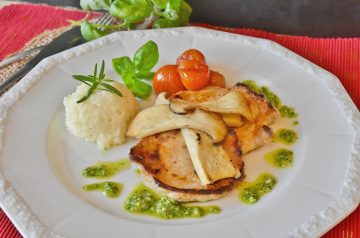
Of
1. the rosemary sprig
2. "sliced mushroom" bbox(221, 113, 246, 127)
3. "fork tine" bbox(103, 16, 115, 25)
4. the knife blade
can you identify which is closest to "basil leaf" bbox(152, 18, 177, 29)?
"fork tine" bbox(103, 16, 115, 25)

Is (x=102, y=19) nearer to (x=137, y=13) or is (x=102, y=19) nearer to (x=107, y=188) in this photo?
(x=137, y=13)

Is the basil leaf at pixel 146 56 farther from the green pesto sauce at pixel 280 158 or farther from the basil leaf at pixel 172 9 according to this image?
the green pesto sauce at pixel 280 158

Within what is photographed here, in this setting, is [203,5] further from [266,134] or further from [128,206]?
[128,206]

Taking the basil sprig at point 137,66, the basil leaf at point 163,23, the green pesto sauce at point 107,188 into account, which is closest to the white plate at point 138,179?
the green pesto sauce at point 107,188

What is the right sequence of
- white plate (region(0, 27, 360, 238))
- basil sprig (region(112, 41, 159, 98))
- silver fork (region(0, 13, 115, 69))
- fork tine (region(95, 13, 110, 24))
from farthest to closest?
fork tine (region(95, 13, 110, 24)) → silver fork (region(0, 13, 115, 69)) → basil sprig (region(112, 41, 159, 98)) → white plate (region(0, 27, 360, 238))

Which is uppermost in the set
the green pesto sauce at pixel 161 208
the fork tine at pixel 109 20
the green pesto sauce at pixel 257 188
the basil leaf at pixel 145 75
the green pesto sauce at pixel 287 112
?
the fork tine at pixel 109 20

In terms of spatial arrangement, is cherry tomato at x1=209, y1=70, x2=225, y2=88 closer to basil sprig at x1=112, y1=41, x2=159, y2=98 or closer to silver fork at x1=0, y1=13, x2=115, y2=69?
basil sprig at x1=112, y1=41, x2=159, y2=98

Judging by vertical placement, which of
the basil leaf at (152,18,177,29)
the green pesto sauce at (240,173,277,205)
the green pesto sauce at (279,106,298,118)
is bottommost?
the green pesto sauce at (240,173,277,205)
